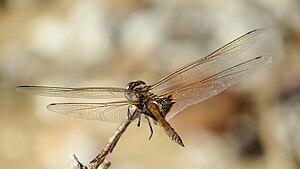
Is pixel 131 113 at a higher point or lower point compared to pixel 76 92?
lower

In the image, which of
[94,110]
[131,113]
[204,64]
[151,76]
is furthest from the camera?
[151,76]

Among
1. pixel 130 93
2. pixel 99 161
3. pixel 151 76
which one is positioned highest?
pixel 151 76

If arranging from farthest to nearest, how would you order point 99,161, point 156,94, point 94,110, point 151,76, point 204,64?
point 151,76 → point 204,64 → point 156,94 → point 94,110 → point 99,161

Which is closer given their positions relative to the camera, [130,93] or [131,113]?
[131,113]

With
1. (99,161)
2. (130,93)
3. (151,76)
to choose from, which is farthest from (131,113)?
(151,76)

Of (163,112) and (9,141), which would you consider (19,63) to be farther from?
(163,112)

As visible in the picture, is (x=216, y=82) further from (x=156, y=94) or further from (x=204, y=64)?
(x=156, y=94)
